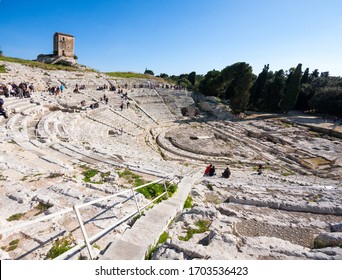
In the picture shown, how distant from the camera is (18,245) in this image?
390 centimetres

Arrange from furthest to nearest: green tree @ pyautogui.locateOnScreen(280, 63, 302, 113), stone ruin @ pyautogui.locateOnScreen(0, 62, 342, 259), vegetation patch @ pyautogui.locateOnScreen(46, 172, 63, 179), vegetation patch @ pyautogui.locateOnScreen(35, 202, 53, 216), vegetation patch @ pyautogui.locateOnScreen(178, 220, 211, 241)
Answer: green tree @ pyautogui.locateOnScreen(280, 63, 302, 113) → vegetation patch @ pyautogui.locateOnScreen(46, 172, 63, 179) → vegetation patch @ pyautogui.locateOnScreen(35, 202, 53, 216) → vegetation patch @ pyautogui.locateOnScreen(178, 220, 211, 241) → stone ruin @ pyautogui.locateOnScreen(0, 62, 342, 259)

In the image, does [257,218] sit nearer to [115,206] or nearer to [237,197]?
[237,197]

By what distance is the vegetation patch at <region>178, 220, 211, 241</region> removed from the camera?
4645mm

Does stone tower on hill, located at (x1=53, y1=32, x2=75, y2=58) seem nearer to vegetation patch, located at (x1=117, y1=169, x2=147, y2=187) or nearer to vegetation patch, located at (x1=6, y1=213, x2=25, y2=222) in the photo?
vegetation patch, located at (x1=117, y1=169, x2=147, y2=187)

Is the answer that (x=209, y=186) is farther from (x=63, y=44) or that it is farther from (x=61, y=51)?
(x=63, y=44)

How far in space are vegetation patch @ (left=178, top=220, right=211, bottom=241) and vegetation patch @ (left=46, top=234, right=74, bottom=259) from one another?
2.23 metres

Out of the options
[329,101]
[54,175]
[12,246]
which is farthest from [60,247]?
[329,101]

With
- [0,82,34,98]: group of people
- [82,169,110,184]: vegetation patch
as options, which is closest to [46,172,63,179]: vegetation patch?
[82,169,110,184]: vegetation patch

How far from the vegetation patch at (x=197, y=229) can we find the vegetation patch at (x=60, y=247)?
2232 millimetres

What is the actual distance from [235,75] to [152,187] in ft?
138

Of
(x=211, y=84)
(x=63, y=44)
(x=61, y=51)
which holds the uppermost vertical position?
(x=63, y=44)

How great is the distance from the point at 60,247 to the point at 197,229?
295 cm

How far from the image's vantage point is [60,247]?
381 cm
